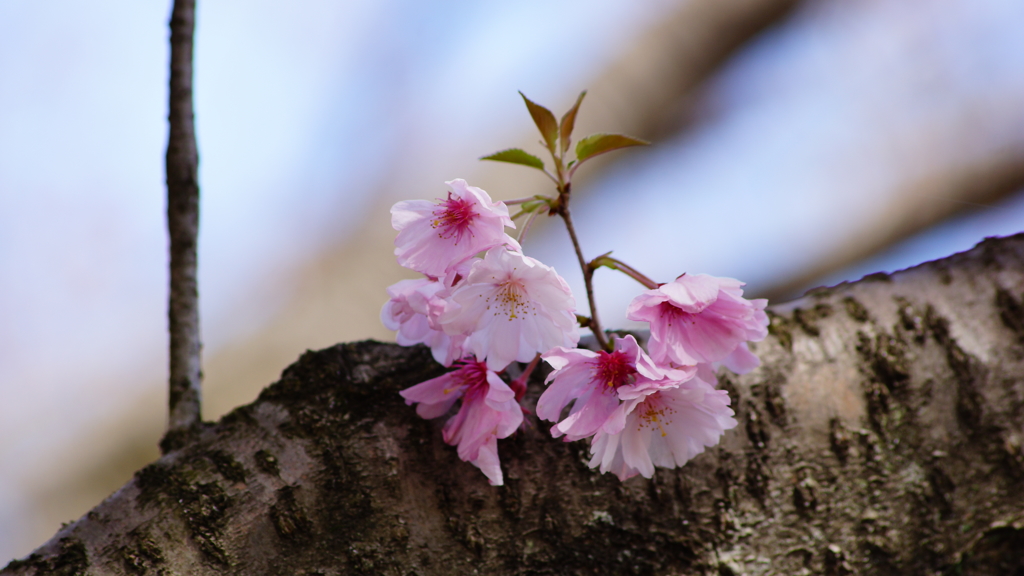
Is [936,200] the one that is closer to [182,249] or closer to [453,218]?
[453,218]

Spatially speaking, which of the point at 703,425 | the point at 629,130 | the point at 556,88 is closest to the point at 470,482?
the point at 703,425

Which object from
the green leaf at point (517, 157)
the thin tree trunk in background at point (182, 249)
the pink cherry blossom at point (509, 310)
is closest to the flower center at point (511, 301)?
the pink cherry blossom at point (509, 310)

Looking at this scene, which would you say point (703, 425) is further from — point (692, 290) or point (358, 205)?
point (358, 205)

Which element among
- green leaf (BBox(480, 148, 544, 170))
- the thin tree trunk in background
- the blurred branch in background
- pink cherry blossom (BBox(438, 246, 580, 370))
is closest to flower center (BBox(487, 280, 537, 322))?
pink cherry blossom (BBox(438, 246, 580, 370))

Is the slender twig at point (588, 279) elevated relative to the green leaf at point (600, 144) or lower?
lower

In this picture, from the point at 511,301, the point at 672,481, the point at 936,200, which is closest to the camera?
the point at 511,301

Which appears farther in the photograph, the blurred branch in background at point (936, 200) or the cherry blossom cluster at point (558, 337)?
the blurred branch in background at point (936, 200)

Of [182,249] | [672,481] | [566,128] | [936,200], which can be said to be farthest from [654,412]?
[936,200]

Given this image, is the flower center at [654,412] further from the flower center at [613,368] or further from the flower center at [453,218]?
the flower center at [453,218]
